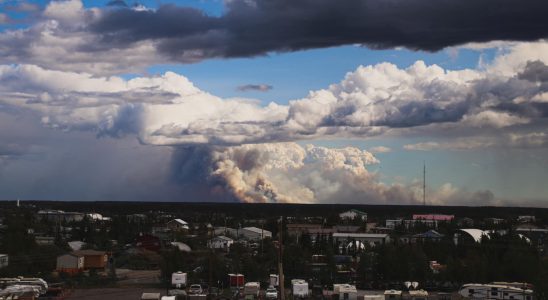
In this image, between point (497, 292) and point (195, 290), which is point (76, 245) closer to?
point (195, 290)

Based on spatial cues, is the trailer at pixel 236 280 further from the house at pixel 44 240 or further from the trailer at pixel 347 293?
the house at pixel 44 240

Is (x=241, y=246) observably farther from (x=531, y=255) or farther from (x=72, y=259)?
(x=531, y=255)

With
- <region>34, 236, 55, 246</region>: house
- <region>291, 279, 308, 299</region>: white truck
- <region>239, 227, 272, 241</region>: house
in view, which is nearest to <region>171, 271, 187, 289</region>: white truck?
<region>291, 279, 308, 299</region>: white truck

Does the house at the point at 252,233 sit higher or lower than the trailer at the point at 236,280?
higher

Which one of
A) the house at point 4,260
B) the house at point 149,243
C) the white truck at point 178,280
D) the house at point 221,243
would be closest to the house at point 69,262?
the house at point 4,260

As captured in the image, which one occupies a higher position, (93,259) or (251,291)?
(93,259)

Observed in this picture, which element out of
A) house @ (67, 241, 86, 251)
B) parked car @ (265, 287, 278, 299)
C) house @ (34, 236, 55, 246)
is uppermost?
house @ (34, 236, 55, 246)

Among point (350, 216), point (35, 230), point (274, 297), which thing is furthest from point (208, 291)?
point (350, 216)

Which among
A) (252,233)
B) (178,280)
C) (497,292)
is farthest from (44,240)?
(497,292)

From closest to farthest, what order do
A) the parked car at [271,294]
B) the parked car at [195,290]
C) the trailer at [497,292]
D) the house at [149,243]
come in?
the trailer at [497,292] → the parked car at [271,294] → the parked car at [195,290] → the house at [149,243]

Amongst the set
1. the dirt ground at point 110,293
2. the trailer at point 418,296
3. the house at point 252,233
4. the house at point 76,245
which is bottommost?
the dirt ground at point 110,293

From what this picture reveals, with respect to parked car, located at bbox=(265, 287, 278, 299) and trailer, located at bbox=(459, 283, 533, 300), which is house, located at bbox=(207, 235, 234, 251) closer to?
parked car, located at bbox=(265, 287, 278, 299)
